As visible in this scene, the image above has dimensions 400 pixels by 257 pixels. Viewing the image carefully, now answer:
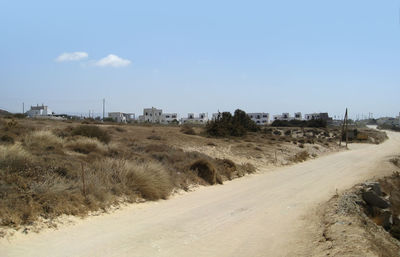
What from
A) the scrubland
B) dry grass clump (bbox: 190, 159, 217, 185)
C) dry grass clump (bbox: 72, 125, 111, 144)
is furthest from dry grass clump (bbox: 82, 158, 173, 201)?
dry grass clump (bbox: 72, 125, 111, 144)

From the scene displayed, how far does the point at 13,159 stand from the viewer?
447 inches

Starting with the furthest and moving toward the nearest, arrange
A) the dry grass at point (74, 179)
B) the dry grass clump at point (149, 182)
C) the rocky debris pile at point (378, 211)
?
the rocky debris pile at point (378, 211) → the dry grass clump at point (149, 182) → the dry grass at point (74, 179)

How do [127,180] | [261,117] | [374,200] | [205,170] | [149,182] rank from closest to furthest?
[127,180]
[149,182]
[374,200]
[205,170]
[261,117]

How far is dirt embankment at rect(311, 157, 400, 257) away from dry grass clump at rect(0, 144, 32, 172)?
8941mm

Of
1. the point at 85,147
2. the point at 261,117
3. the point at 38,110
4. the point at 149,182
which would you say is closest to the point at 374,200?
the point at 149,182

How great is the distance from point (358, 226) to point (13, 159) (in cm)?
1095

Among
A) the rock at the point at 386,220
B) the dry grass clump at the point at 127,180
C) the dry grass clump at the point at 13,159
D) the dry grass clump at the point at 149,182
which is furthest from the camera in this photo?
the rock at the point at 386,220

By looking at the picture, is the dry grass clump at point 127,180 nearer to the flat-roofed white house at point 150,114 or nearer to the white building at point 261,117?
the flat-roofed white house at point 150,114

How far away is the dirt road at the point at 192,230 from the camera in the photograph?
7.63 meters

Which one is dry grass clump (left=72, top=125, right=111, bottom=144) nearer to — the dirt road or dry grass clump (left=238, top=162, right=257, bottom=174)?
dry grass clump (left=238, top=162, right=257, bottom=174)

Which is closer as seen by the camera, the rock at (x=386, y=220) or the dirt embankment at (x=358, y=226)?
the dirt embankment at (x=358, y=226)

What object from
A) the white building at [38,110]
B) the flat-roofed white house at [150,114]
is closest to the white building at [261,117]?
the flat-roofed white house at [150,114]

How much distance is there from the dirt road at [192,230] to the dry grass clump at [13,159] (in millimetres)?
3207

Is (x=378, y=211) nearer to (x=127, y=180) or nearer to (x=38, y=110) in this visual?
(x=127, y=180)
